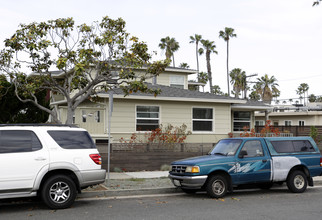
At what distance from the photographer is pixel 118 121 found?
62.4 feet

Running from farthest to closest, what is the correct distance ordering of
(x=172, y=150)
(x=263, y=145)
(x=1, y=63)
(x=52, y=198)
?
(x=172, y=150), (x=1, y=63), (x=263, y=145), (x=52, y=198)

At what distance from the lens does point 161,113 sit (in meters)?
20.1

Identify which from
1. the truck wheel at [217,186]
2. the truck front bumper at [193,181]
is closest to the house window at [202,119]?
the truck wheel at [217,186]

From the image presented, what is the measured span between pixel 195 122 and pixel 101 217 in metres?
13.8

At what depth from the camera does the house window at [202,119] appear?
68.9 feet

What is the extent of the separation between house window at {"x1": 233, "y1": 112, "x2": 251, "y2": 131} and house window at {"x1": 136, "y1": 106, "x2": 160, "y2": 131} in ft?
19.5

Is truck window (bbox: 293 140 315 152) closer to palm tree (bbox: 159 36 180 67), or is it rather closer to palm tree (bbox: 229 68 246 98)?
palm tree (bbox: 159 36 180 67)

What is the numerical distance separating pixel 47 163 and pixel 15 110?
34.4ft

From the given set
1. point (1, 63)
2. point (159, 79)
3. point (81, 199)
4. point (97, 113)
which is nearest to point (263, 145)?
point (81, 199)

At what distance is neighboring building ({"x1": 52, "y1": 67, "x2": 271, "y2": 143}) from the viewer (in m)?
18.9

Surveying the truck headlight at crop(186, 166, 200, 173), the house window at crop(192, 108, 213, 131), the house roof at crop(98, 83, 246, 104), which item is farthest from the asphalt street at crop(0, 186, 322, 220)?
the house window at crop(192, 108, 213, 131)

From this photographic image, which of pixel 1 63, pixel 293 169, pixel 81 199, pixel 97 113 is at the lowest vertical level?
pixel 81 199

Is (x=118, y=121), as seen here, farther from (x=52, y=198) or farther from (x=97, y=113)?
(x=52, y=198)

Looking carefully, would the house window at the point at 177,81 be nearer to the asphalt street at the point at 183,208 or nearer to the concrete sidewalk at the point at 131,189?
the concrete sidewalk at the point at 131,189
